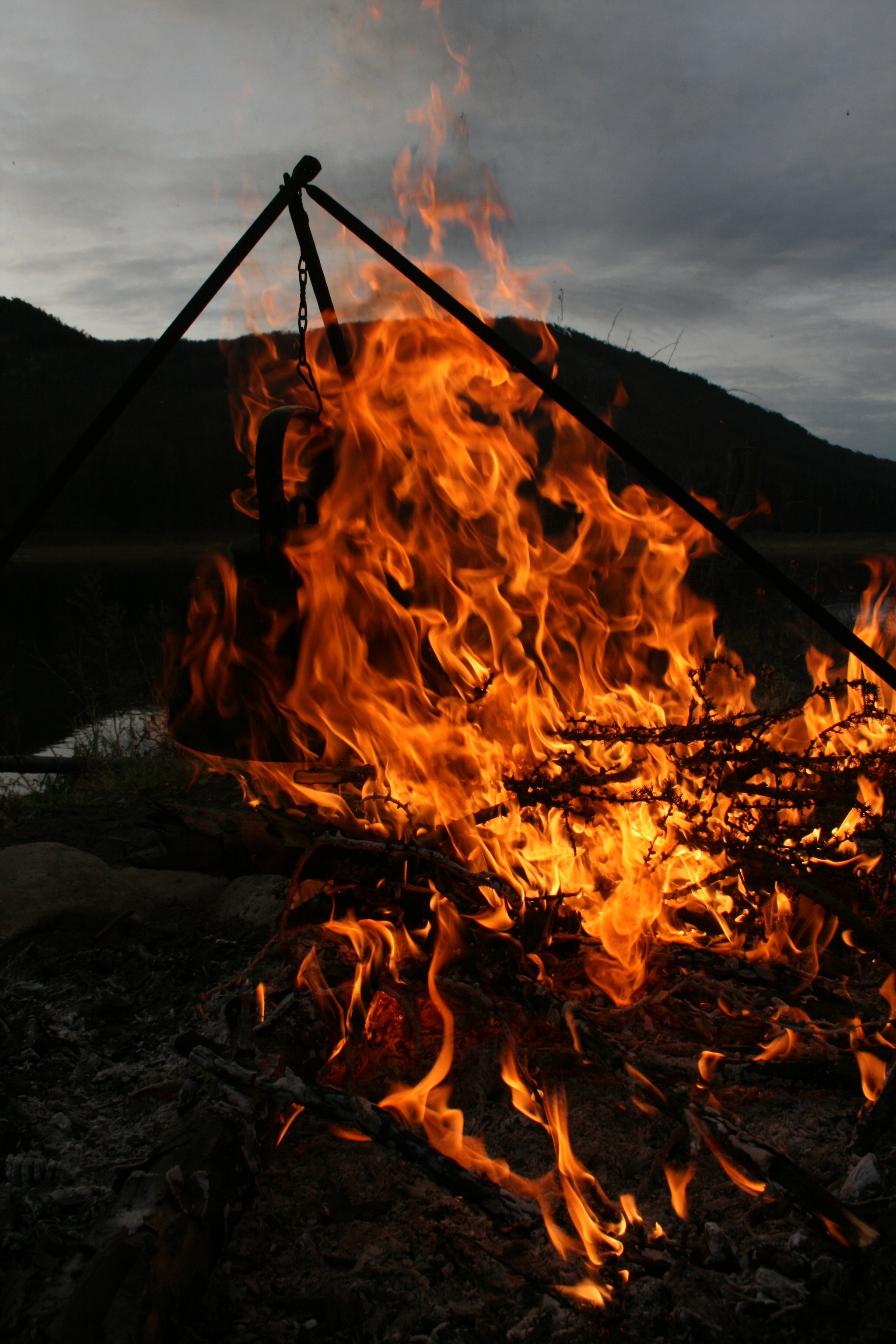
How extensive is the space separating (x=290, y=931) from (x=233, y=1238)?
0.94 m

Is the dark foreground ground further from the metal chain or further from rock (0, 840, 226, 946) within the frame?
the metal chain

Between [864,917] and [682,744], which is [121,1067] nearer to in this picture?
[682,744]

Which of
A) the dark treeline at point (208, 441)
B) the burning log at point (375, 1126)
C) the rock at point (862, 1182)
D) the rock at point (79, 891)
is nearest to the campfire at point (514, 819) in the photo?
the burning log at point (375, 1126)

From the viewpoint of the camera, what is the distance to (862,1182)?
1.82 m

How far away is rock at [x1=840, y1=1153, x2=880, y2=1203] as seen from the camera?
1793 mm

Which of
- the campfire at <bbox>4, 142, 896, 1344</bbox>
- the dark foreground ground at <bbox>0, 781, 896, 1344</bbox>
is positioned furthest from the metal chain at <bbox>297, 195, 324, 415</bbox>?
the dark foreground ground at <bbox>0, 781, 896, 1344</bbox>

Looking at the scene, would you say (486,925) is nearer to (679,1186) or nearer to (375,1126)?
(375,1126)

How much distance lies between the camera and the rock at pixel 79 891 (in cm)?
307

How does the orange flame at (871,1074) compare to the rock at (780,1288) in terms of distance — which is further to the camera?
the orange flame at (871,1074)

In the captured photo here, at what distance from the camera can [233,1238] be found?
5.92ft

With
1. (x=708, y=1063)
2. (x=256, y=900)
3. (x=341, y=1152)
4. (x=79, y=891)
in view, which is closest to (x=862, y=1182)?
(x=708, y=1063)

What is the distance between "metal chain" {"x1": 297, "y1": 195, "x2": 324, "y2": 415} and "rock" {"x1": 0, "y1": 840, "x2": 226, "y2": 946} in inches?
77.6

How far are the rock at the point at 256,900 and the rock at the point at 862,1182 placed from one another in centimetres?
203

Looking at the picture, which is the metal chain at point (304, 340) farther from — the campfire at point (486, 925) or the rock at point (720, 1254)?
the rock at point (720, 1254)
